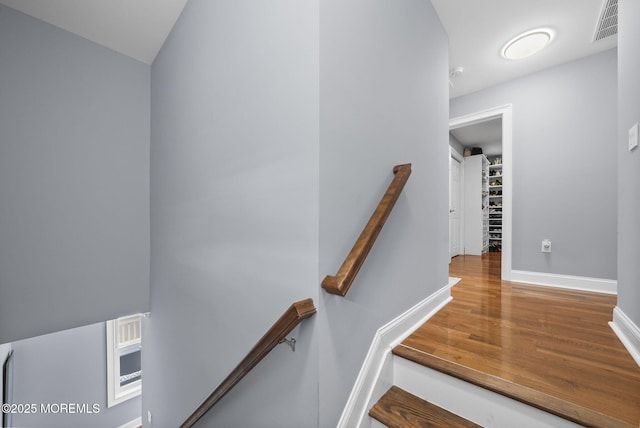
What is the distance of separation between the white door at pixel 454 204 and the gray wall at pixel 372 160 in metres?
3.33

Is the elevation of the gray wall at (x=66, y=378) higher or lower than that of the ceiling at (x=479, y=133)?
lower

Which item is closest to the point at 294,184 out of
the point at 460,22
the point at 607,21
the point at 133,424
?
the point at 460,22

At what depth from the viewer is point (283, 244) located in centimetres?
105

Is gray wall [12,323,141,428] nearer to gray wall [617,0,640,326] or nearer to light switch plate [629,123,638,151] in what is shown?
gray wall [617,0,640,326]

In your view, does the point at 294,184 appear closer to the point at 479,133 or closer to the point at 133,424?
the point at 479,133

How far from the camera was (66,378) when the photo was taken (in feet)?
11.7

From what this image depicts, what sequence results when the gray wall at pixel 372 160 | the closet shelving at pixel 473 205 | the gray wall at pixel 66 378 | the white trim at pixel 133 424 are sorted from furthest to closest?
the closet shelving at pixel 473 205, the white trim at pixel 133 424, the gray wall at pixel 66 378, the gray wall at pixel 372 160

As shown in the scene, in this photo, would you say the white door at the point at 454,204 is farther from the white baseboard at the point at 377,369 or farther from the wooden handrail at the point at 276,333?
the wooden handrail at the point at 276,333

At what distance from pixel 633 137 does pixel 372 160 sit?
4.34 ft

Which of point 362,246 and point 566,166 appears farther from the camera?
point 566,166

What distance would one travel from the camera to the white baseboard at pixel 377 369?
1.06 meters

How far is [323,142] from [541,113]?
10.1 ft

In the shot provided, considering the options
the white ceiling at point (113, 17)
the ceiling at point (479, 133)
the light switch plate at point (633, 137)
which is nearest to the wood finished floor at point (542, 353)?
the light switch plate at point (633, 137)

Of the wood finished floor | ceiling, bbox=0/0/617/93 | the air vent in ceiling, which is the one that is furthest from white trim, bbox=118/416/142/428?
the air vent in ceiling
